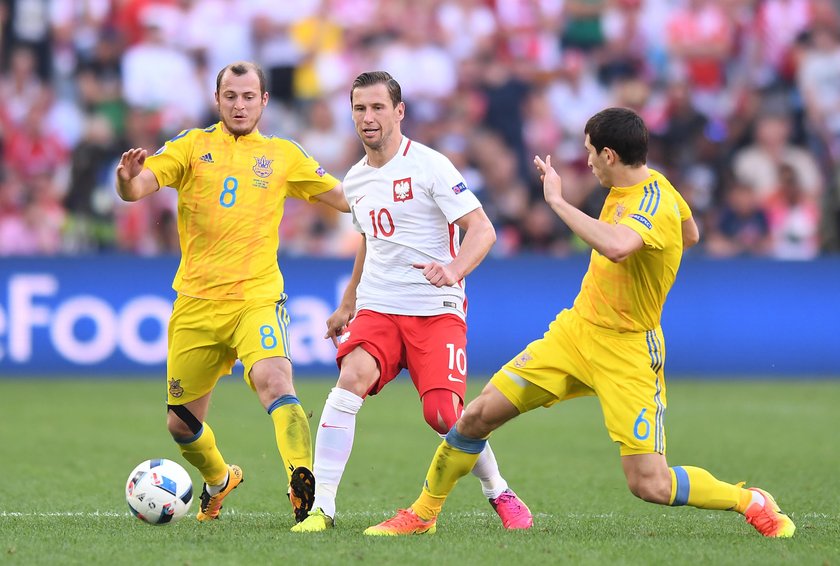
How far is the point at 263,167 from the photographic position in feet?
26.4

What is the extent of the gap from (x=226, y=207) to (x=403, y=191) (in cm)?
104

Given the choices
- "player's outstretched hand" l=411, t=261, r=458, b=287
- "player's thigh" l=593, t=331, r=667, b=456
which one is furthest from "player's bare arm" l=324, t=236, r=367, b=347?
"player's thigh" l=593, t=331, r=667, b=456

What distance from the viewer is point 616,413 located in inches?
276

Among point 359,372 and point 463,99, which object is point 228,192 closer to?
point 359,372

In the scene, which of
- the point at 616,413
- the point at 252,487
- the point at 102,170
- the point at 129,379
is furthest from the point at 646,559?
the point at 102,170

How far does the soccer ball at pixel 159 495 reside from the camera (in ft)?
24.4

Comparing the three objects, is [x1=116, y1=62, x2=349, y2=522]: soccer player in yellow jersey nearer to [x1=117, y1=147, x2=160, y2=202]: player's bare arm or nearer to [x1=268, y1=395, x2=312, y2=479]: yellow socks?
[x1=117, y1=147, x2=160, y2=202]: player's bare arm

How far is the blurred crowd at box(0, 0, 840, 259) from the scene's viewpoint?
17.1 metres

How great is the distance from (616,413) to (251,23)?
12.7 metres

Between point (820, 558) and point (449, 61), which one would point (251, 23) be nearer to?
point (449, 61)

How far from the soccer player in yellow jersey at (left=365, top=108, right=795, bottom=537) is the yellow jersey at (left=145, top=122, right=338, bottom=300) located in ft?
5.04

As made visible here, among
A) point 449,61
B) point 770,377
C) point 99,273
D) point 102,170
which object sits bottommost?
point 770,377

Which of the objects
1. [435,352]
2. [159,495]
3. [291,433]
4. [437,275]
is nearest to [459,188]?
[437,275]

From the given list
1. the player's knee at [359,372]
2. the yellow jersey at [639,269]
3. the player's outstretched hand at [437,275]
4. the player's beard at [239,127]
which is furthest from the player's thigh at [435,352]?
the player's beard at [239,127]
